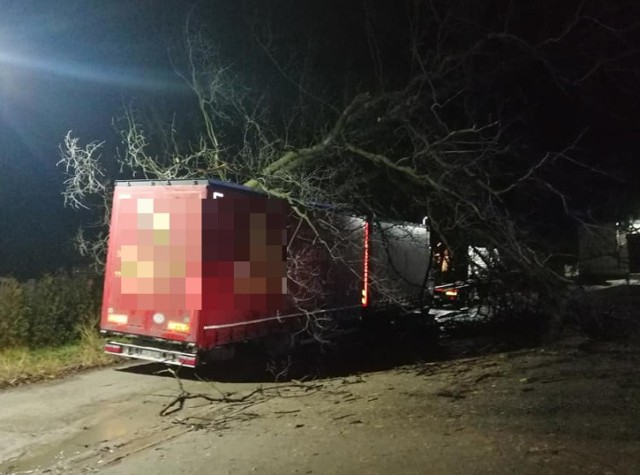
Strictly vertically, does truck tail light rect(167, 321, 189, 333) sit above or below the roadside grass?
above

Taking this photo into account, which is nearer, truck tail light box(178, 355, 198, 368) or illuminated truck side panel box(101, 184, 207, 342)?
truck tail light box(178, 355, 198, 368)

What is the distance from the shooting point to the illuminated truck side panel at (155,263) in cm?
856

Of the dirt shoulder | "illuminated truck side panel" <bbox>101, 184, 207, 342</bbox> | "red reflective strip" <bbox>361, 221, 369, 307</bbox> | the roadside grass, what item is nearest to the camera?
the dirt shoulder

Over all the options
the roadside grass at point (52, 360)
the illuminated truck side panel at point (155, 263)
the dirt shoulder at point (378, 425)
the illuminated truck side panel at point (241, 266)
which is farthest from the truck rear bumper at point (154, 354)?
the roadside grass at point (52, 360)

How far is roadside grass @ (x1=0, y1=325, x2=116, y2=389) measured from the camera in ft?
29.6

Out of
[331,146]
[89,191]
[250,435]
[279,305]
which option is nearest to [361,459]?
[250,435]

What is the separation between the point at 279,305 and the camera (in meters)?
10.3

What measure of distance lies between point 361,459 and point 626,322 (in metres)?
10.2

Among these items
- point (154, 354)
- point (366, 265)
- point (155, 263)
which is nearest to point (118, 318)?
point (154, 354)

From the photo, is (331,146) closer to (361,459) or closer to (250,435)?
(250,435)

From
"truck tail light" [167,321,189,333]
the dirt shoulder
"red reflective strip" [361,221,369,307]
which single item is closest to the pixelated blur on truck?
"truck tail light" [167,321,189,333]

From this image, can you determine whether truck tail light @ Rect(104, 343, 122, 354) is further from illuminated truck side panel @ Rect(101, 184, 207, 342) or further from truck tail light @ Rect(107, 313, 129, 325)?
truck tail light @ Rect(107, 313, 129, 325)

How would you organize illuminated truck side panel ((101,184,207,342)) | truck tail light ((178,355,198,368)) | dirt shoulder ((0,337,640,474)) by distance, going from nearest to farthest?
1. dirt shoulder ((0,337,640,474))
2. truck tail light ((178,355,198,368))
3. illuminated truck side panel ((101,184,207,342))

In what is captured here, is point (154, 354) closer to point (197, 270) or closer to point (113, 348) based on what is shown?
point (113, 348)
